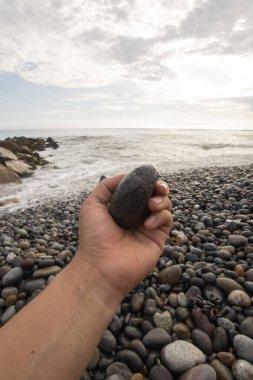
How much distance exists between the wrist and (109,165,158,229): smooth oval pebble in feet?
1.43

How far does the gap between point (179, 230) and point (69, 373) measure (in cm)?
320

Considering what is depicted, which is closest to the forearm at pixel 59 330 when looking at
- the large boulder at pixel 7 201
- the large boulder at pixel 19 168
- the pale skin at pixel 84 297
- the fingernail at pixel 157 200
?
the pale skin at pixel 84 297

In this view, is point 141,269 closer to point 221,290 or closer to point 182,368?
point 182,368

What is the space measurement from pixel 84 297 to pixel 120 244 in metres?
0.48

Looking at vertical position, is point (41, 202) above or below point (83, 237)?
below

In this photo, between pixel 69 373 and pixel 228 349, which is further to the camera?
pixel 228 349

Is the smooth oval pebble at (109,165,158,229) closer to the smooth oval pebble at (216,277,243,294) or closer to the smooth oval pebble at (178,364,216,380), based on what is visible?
the smooth oval pebble at (178,364,216,380)

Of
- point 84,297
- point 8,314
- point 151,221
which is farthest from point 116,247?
point 8,314

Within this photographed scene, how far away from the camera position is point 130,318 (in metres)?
2.69

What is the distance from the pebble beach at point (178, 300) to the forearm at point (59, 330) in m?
0.73

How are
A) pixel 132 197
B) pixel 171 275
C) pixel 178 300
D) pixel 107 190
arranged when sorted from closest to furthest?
1. pixel 132 197
2. pixel 107 190
3. pixel 178 300
4. pixel 171 275

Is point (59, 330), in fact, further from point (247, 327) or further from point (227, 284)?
point (227, 284)

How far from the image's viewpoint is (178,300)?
2811 millimetres

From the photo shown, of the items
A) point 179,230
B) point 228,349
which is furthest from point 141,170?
point 179,230
